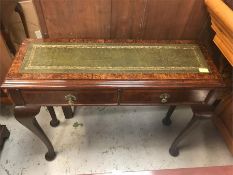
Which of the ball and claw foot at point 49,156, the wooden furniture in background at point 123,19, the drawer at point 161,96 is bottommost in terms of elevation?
the ball and claw foot at point 49,156

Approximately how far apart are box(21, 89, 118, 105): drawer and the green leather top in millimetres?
92

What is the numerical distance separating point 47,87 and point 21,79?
11 centimetres

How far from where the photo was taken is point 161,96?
0.97 meters

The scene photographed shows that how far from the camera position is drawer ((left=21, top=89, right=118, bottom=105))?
916mm

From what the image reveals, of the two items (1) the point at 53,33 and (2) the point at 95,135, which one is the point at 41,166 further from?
(1) the point at 53,33

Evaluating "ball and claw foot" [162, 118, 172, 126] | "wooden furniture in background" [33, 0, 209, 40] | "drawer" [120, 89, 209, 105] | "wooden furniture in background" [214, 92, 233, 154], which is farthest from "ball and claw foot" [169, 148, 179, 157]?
"wooden furniture in background" [33, 0, 209, 40]

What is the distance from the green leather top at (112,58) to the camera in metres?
0.94

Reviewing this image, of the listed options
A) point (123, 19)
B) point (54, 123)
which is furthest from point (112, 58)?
point (54, 123)

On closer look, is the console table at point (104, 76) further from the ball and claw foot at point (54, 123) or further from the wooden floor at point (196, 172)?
the ball and claw foot at point (54, 123)

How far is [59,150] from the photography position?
1.41 metres

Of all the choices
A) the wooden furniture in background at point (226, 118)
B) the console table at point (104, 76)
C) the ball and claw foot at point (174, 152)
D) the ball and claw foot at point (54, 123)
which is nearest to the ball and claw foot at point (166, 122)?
the ball and claw foot at point (174, 152)

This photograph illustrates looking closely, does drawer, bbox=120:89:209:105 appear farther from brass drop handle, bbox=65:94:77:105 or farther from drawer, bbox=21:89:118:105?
brass drop handle, bbox=65:94:77:105

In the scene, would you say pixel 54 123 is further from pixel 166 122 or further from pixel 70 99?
pixel 166 122

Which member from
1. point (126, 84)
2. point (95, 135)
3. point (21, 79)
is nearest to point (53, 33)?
point (21, 79)
